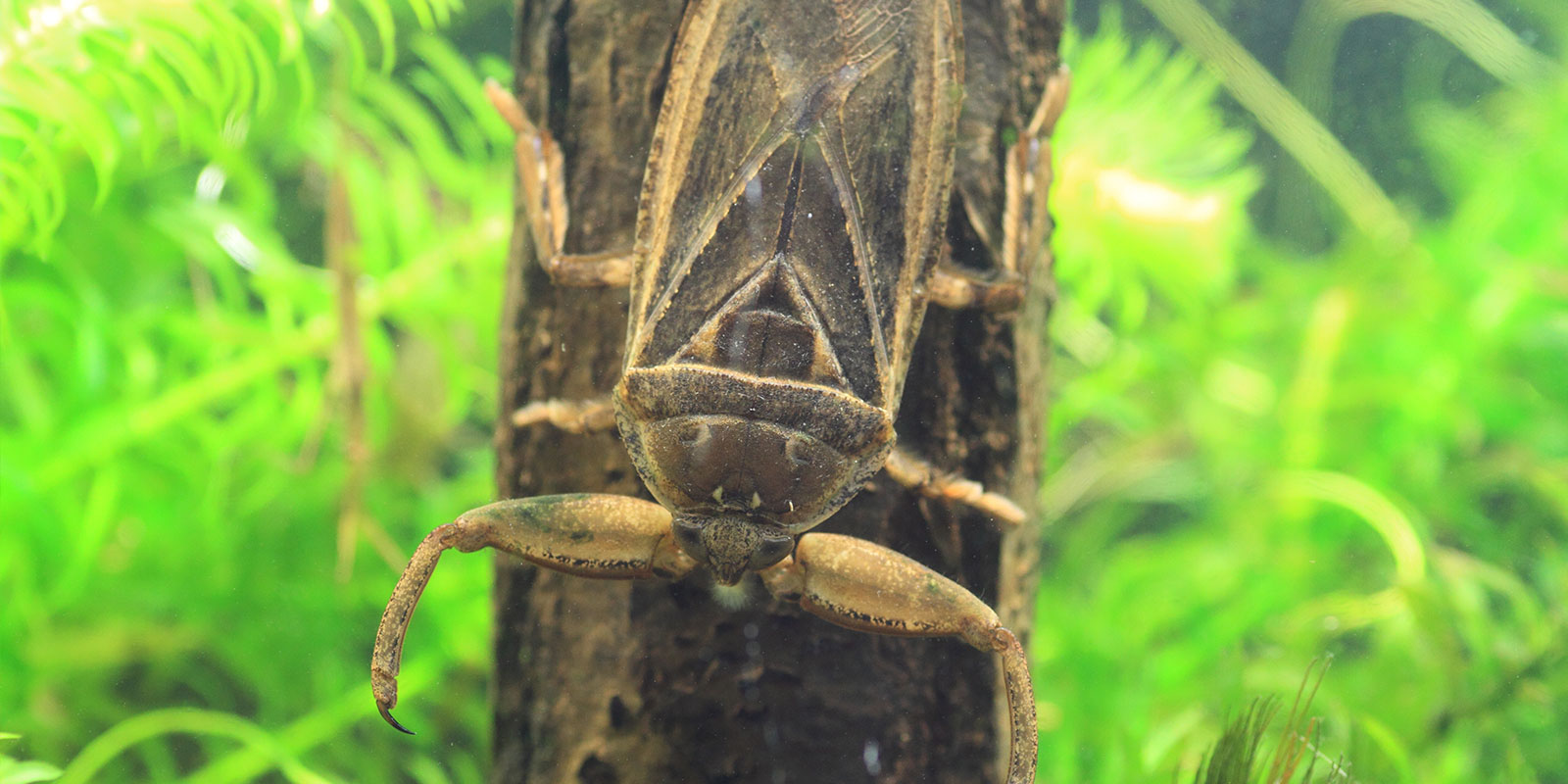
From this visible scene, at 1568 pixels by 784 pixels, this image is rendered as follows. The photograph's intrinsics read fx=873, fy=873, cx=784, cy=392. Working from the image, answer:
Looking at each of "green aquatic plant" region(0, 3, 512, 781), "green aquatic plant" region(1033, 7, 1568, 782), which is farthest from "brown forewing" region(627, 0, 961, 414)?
"green aquatic plant" region(1033, 7, 1568, 782)

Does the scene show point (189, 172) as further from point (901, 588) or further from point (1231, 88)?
point (1231, 88)

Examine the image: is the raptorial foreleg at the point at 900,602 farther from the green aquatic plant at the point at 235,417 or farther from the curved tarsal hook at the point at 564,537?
the green aquatic plant at the point at 235,417

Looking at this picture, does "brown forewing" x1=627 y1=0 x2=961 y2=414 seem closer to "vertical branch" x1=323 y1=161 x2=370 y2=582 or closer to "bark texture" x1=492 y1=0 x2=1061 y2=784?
"bark texture" x1=492 y1=0 x2=1061 y2=784

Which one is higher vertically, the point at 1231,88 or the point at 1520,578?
the point at 1231,88

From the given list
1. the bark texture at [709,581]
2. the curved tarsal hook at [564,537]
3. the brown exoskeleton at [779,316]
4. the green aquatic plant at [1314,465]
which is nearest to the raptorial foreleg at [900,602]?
the brown exoskeleton at [779,316]

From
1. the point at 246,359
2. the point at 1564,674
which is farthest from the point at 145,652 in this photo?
the point at 1564,674

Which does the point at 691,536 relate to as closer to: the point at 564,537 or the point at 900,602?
the point at 564,537

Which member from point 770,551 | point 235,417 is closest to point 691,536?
point 770,551
